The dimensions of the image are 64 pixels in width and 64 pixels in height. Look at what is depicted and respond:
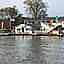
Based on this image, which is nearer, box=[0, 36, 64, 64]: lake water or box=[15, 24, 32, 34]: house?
box=[0, 36, 64, 64]: lake water

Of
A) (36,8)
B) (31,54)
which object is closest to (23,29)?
(36,8)

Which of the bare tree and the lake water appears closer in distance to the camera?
the lake water

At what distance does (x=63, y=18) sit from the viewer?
1442 inches

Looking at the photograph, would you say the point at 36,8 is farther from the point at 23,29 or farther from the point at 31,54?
the point at 31,54

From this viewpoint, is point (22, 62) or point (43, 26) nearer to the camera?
point (22, 62)

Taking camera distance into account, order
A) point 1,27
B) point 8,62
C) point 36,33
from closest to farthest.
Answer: point 8,62 < point 36,33 < point 1,27

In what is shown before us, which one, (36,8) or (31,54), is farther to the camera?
(36,8)

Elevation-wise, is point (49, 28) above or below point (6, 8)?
below

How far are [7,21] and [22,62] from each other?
2920cm

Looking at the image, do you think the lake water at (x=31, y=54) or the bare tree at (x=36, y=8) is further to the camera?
the bare tree at (x=36, y=8)

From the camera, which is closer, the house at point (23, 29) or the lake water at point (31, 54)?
the lake water at point (31, 54)

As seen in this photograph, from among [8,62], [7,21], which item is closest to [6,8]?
[7,21]

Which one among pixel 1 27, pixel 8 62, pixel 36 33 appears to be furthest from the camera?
pixel 1 27

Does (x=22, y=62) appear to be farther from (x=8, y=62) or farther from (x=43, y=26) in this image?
(x=43, y=26)
